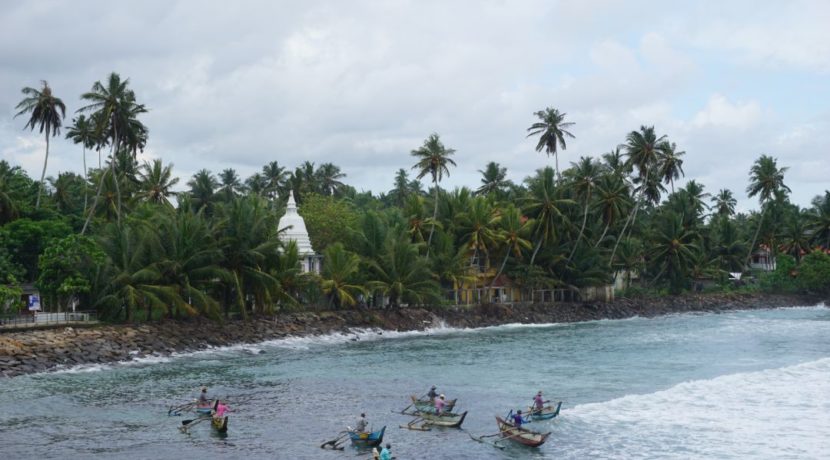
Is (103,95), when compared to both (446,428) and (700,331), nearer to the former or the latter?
(446,428)

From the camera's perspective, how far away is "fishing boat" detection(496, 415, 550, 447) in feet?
101

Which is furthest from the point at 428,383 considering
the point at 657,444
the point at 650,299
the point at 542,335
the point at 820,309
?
the point at 820,309

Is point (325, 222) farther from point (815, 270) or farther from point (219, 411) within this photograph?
point (815, 270)

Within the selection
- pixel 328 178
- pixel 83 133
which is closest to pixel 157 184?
pixel 83 133

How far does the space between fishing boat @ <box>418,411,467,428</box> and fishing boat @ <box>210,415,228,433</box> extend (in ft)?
26.8

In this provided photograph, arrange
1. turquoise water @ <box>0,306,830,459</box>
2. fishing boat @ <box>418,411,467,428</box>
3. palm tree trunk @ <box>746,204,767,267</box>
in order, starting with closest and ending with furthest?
turquoise water @ <box>0,306,830,459</box>, fishing boat @ <box>418,411,467,428</box>, palm tree trunk @ <box>746,204,767,267</box>

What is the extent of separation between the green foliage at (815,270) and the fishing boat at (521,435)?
95.6 metres

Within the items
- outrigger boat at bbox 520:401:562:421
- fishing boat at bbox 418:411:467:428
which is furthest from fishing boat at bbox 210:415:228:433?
outrigger boat at bbox 520:401:562:421

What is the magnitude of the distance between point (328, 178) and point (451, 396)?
8853 cm

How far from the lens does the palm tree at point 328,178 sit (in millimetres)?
126438

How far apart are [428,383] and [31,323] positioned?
87.0ft

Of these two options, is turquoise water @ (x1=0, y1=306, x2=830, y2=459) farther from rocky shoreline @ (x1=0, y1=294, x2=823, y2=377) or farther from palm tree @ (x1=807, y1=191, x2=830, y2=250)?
palm tree @ (x1=807, y1=191, x2=830, y2=250)

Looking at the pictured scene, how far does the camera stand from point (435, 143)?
82.7 m

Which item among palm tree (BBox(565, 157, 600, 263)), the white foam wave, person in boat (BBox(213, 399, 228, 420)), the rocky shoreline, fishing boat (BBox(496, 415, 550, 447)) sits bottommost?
the white foam wave
